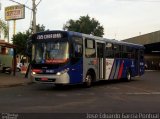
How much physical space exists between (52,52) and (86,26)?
2999 inches

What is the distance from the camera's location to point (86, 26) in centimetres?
9612

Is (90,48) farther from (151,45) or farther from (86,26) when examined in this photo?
(86,26)

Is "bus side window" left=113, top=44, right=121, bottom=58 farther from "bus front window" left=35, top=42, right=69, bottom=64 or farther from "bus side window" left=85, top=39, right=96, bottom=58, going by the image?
"bus front window" left=35, top=42, right=69, bottom=64

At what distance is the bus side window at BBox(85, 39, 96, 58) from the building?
3485 centimetres

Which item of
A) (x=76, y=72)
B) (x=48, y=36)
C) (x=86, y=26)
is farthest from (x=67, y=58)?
(x=86, y=26)

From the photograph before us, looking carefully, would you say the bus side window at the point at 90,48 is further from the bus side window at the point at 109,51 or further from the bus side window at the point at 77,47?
the bus side window at the point at 109,51

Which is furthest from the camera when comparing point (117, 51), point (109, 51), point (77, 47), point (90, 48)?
point (117, 51)

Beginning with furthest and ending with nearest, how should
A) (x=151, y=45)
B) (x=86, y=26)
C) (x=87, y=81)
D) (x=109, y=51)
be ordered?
(x=86, y=26) → (x=151, y=45) → (x=109, y=51) → (x=87, y=81)

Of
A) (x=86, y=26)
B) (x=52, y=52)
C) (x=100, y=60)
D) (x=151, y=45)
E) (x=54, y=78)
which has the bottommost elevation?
(x=54, y=78)

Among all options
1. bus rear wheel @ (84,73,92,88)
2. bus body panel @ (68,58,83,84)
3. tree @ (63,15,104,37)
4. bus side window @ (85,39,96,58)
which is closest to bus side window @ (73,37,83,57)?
bus body panel @ (68,58,83,84)

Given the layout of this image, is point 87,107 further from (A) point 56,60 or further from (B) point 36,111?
(A) point 56,60

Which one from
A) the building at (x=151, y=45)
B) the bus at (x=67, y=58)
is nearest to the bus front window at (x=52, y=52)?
the bus at (x=67, y=58)

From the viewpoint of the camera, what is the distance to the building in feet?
193

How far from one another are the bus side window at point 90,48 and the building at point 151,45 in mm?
34849
